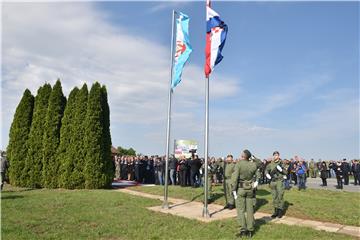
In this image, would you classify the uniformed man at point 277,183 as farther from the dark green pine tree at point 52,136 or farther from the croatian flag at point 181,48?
the dark green pine tree at point 52,136

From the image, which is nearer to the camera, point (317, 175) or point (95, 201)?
point (95, 201)

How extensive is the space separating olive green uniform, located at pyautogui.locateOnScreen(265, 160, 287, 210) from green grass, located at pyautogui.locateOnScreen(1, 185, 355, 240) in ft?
3.99

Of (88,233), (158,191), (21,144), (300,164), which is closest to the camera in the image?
(88,233)

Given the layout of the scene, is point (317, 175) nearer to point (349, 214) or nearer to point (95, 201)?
point (349, 214)

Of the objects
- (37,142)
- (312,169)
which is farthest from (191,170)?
(312,169)

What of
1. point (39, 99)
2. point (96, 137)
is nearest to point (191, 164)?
point (96, 137)

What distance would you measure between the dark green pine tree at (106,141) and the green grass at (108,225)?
519cm

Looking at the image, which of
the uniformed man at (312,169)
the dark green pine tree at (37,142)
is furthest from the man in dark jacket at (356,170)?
the dark green pine tree at (37,142)

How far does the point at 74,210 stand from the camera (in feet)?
36.1

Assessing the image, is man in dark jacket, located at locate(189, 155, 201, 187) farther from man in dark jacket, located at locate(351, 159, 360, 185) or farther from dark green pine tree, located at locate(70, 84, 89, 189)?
man in dark jacket, located at locate(351, 159, 360, 185)

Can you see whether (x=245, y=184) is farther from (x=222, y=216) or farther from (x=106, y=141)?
(x=106, y=141)

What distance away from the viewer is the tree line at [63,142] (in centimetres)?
1722

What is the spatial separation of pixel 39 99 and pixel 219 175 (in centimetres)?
1166

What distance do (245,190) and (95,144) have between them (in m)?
10.4
